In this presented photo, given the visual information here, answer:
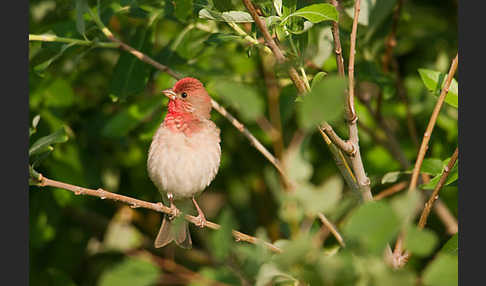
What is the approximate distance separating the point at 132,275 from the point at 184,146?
8.62 ft

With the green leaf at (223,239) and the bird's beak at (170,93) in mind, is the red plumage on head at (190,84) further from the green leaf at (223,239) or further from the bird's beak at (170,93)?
the green leaf at (223,239)

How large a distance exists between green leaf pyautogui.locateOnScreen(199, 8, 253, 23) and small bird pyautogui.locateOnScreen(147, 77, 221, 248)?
1280 millimetres

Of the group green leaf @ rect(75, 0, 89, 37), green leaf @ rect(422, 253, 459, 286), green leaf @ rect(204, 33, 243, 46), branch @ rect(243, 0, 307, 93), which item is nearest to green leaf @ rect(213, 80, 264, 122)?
green leaf @ rect(422, 253, 459, 286)

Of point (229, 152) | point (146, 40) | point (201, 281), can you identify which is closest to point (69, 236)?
point (229, 152)

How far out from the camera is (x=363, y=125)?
502cm

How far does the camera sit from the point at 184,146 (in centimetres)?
453

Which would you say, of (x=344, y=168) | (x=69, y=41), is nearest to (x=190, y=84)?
(x=69, y=41)

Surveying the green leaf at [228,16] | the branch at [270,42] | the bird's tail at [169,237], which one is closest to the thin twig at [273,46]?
the branch at [270,42]

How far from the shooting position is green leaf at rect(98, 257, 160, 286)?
6.25 feet

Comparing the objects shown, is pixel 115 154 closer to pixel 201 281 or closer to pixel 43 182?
pixel 43 182

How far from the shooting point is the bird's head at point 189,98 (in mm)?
4551

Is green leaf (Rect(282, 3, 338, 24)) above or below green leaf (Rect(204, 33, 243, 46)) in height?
above

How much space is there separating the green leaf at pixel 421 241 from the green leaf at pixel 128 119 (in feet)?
10.9

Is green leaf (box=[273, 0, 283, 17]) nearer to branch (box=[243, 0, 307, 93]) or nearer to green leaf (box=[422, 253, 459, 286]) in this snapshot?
branch (box=[243, 0, 307, 93])
